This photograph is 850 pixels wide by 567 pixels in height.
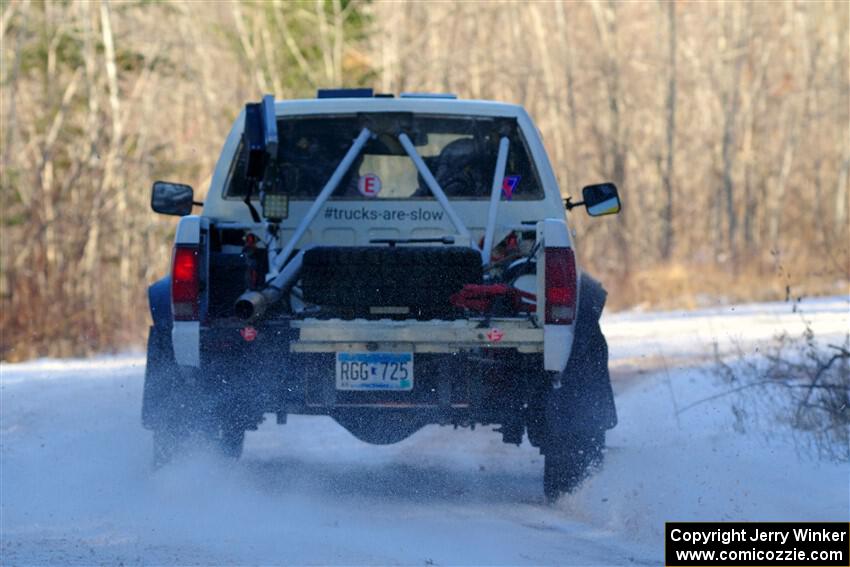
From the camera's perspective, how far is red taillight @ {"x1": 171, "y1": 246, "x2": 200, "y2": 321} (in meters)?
7.23

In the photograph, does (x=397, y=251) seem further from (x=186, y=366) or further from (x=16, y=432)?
(x=16, y=432)

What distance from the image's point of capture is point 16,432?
9.62 m

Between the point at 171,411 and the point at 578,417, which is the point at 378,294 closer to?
the point at 578,417

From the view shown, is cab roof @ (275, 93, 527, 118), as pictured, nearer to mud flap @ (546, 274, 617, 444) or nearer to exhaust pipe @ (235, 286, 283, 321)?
mud flap @ (546, 274, 617, 444)

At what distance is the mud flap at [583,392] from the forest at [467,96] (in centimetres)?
1066

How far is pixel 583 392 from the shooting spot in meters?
7.52

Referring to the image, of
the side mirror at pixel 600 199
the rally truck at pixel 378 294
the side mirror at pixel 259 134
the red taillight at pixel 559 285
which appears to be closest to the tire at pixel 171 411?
the rally truck at pixel 378 294

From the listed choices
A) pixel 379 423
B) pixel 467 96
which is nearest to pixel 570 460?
pixel 379 423

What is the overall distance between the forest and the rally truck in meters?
9.43

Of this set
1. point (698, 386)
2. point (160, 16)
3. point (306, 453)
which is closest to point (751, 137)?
point (160, 16)

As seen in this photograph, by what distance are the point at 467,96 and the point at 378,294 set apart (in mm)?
30987

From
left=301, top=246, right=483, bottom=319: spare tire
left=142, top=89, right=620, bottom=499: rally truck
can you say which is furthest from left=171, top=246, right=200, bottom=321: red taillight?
left=301, top=246, right=483, bottom=319: spare tire

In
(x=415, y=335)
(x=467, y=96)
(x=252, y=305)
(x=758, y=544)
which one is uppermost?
(x=467, y=96)

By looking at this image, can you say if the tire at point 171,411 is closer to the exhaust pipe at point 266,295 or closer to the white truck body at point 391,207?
the exhaust pipe at point 266,295
